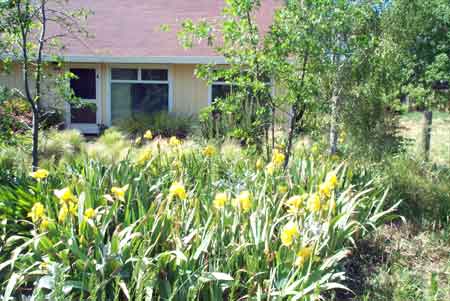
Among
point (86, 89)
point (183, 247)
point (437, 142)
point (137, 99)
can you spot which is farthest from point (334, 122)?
point (86, 89)

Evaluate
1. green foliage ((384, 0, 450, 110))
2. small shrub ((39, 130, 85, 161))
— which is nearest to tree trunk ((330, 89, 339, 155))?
small shrub ((39, 130, 85, 161))

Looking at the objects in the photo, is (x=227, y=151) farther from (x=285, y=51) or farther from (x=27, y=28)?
(x=27, y=28)

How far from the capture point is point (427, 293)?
339 cm

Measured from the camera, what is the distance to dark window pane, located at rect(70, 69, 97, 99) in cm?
1476

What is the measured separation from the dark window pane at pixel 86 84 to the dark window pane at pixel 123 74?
2.22 feet

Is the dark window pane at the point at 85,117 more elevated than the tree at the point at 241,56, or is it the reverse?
the tree at the point at 241,56

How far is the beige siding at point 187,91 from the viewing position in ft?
46.9

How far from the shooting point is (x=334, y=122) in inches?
250

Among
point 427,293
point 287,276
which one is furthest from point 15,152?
point 427,293

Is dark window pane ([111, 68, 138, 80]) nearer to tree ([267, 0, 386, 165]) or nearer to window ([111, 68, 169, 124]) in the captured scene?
window ([111, 68, 169, 124])

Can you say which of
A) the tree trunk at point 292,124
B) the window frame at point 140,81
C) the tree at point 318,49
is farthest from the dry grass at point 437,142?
the window frame at point 140,81

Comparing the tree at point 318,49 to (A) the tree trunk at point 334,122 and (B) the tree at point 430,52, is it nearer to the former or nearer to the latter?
(A) the tree trunk at point 334,122

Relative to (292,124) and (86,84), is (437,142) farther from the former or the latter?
(86,84)

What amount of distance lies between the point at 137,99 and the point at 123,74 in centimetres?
86
